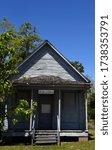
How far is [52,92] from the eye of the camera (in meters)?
20.2

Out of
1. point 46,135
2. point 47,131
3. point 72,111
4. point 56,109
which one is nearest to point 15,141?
point 47,131

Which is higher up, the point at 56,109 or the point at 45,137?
the point at 56,109

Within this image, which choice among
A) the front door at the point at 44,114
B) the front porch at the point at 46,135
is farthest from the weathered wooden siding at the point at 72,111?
the front porch at the point at 46,135

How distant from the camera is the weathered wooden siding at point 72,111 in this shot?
20.3 meters

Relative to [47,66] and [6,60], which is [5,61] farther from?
[47,66]

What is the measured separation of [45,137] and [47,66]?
225 inches

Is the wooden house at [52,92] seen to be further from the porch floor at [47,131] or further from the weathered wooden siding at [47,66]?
the porch floor at [47,131]

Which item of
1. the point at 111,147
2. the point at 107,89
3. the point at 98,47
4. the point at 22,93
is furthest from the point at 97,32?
the point at 22,93

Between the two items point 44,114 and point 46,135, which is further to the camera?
point 44,114

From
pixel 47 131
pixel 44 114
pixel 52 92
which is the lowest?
pixel 47 131

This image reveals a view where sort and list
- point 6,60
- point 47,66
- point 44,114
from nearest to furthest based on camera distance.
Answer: point 6,60
point 44,114
point 47,66

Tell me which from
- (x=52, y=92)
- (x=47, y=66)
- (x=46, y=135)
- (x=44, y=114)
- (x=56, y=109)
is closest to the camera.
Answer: (x=46, y=135)

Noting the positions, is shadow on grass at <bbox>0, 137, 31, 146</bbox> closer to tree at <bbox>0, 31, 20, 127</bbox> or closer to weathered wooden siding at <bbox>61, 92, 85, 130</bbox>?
weathered wooden siding at <bbox>61, 92, 85, 130</bbox>

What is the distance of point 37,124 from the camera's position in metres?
20.2
